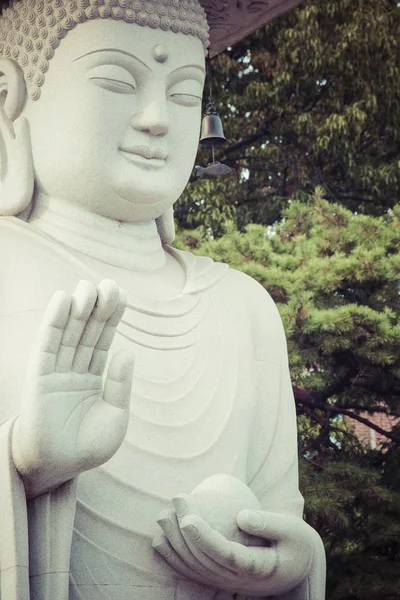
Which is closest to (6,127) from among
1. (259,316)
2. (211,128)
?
(259,316)

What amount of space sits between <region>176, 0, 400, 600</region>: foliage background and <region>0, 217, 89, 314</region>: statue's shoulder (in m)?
4.24

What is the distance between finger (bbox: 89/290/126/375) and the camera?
4504 mm

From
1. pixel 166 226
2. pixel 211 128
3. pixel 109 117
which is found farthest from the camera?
pixel 211 128

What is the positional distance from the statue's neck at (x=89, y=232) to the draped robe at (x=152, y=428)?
3.0 inches

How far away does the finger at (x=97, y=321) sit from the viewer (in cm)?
446

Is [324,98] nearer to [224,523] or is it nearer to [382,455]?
[382,455]

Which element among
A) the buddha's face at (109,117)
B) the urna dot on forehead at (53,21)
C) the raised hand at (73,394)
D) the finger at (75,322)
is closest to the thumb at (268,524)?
the raised hand at (73,394)

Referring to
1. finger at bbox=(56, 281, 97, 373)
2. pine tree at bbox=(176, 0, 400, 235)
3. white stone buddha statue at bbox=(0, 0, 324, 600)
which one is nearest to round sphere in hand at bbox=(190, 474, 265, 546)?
white stone buddha statue at bbox=(0, 0, 324, 600)

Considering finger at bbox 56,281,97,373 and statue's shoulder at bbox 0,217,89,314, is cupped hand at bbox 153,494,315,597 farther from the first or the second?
statue's shoulder at bbox 0,217,89,314

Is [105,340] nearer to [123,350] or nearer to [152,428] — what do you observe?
[123,350]

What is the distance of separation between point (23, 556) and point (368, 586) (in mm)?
5399

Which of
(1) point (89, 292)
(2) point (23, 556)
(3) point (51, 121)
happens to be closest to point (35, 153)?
(3) point (51, 121)

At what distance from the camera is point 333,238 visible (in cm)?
1030

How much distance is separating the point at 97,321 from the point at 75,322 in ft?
0.26
